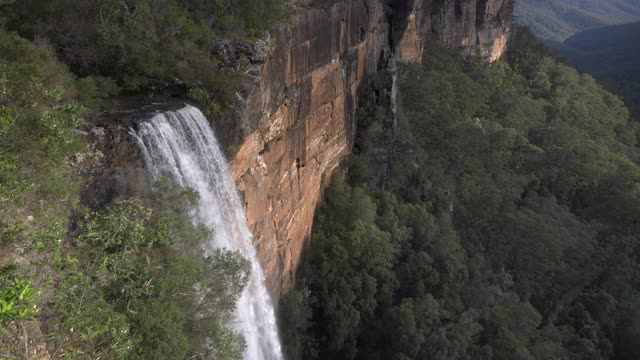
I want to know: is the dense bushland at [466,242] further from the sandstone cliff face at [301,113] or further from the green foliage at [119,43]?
the green foliage at [119,43]

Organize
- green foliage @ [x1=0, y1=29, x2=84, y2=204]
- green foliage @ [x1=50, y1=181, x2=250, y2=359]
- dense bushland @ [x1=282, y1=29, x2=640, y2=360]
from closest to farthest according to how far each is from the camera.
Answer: green foliage @ [x1=50, y1=181, x2=250, y2=359] → green foliage @ [x1=0, y1=29, x2=84, y2=204] → dense bushland @ [x1=282, y1=29, x2=640, y2=360]

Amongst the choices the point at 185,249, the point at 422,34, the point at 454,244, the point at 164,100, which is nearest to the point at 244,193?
the point at 164,100

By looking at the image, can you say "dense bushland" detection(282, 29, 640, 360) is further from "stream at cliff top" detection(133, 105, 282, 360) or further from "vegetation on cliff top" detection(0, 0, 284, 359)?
"vegetation on cliff top" detection(0, 0, 284, 359)

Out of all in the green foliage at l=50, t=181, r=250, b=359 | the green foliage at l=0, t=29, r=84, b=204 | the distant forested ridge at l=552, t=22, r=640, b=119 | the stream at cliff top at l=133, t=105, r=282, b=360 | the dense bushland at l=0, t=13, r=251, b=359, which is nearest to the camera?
the dense bushland at l=0, t=13, r=251, b=359

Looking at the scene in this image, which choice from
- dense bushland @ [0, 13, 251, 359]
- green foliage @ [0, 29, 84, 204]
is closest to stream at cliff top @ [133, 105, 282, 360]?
dense bushland @ [0, 13, 251, 359]

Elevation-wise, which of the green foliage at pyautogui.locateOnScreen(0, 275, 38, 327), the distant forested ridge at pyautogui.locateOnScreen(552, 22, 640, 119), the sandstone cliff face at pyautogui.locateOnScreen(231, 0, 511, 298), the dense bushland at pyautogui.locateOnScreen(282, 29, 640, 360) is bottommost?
the distant forested ridge at pyautogui.locateOnScreen(552, 22, 640, 119)

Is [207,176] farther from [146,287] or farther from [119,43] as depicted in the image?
[119,43]

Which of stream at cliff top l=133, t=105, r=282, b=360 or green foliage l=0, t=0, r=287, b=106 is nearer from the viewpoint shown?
stream at cliff top l=133, t=105, r=282, b=360

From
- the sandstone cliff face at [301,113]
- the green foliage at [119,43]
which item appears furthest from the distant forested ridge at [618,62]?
the green foliage at [119,43]
